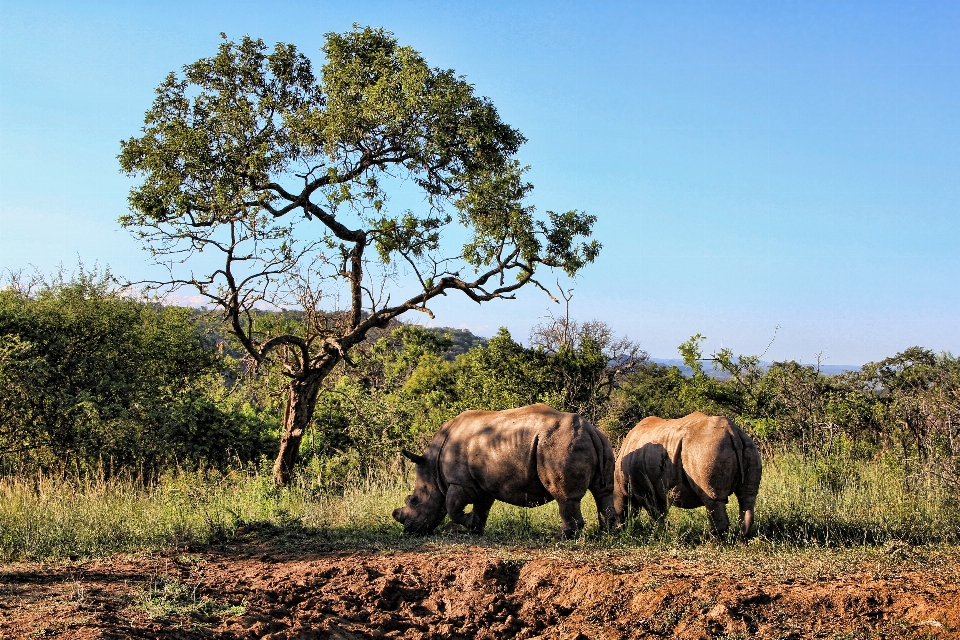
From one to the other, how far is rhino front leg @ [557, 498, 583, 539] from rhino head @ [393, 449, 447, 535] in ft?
5.64

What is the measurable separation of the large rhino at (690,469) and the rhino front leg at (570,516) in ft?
3.20

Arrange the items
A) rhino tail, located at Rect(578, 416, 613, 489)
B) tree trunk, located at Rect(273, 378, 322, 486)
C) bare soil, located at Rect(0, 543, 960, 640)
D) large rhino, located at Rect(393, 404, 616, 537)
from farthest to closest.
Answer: tree trunk, located at Rect(273, 378, 322, 486) → rhino tail, located at Rect(578, 416, 613, 489) → large rhino, located at Rect(393, 404, 616, 537) → bare soil, located at Rect(0, 543, 960, 640)

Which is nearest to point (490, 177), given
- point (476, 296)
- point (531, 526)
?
point (476, 296)

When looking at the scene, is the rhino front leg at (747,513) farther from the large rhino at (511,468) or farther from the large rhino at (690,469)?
the large rhino at (511,468)

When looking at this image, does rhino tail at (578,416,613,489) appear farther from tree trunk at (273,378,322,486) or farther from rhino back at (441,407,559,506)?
tree trunk at (273,378,322,486)

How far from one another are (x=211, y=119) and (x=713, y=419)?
8.79 meters

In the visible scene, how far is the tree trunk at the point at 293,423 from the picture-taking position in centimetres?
1318

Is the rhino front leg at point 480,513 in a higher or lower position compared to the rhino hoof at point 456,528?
higher

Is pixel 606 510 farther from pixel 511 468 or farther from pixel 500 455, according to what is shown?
pixel 500 455

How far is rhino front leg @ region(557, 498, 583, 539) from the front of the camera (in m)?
9.02

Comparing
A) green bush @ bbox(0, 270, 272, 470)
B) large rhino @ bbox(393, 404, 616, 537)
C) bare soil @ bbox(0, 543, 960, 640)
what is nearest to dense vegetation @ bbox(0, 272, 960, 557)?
green bush @ bbox(0, 270, 272, 470)

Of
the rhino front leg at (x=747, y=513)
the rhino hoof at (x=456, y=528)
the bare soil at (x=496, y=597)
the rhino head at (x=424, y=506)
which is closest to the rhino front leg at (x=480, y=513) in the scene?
the rhino hoof at (x=456, y=528)

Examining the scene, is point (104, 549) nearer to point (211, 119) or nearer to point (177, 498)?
point (177, 498)

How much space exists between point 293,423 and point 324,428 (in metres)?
3.64
